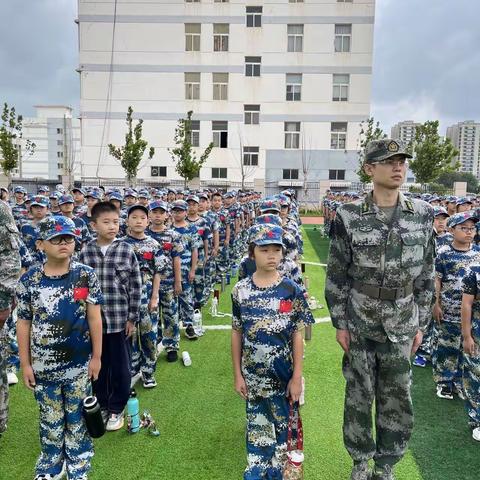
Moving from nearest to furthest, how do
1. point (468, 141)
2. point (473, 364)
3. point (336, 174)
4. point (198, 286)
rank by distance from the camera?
point (473, 364) < point (198, 286) < point (336, 174) < point (468, 141)

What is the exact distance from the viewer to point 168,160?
1478 inches

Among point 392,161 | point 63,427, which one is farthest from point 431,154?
point 63,427

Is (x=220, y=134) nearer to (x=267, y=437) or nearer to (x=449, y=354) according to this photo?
(x=449, y=354)

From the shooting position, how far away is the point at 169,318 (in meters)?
6.19

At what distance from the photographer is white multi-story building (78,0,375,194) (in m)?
36.5

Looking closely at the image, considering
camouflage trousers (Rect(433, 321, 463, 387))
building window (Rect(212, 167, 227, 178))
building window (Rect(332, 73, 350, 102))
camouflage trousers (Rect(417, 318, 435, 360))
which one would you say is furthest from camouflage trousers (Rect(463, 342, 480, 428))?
building window (Rect(332, 73, 350, 102))

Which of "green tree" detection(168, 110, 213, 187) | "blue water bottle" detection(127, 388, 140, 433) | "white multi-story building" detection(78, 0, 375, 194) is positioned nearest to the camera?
"blue water bottle" detection(127, 388, 140, 433)

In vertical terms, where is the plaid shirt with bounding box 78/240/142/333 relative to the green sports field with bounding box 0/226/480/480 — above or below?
above

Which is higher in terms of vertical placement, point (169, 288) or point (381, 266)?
point (381, 266)

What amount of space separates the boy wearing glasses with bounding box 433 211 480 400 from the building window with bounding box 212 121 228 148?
110 feet

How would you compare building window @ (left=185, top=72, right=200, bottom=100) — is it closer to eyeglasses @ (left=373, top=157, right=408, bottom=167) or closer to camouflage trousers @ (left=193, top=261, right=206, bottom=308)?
camouflage trousers @ (left=193, top=261, right=206, bottom=308)

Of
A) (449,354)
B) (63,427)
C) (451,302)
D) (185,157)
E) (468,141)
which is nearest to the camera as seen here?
(63,427)

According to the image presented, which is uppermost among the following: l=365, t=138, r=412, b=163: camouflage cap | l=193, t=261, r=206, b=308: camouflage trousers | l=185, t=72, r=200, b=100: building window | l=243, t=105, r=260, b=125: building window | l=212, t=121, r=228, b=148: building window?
l=185, t=72, r=200, b=100: building window

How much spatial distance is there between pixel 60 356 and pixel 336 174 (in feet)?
121
